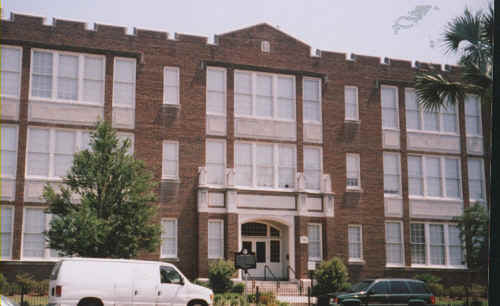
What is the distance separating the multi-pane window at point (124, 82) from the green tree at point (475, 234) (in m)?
19.0

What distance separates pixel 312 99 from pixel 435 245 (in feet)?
36.8

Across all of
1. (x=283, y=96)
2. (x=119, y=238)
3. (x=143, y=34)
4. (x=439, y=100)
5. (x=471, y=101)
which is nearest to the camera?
(x=439, y=100)

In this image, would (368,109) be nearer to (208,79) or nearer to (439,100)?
(208,79)

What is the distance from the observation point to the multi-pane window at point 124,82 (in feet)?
101

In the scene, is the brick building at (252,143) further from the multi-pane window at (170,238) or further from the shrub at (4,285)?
the shrub at (4,285)

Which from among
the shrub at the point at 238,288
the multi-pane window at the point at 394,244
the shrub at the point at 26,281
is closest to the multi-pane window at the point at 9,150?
the shrub at the point at 26,281

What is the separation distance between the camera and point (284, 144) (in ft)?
110

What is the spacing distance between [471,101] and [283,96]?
1242cm

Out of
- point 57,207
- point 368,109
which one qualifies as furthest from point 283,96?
point 57,207

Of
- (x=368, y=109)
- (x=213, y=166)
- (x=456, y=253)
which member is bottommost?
(x=456, y=253)

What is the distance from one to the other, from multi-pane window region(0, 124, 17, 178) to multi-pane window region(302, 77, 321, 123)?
609 inches

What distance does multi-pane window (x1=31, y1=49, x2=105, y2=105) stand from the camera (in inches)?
1169

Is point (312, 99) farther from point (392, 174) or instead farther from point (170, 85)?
point (170, 85)

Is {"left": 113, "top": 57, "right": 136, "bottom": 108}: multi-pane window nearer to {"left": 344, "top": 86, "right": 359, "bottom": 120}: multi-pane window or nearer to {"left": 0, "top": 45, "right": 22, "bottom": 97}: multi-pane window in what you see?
{"left": 0, "top": 45, "right": 22, "bottom": 97}: multi-pane window
